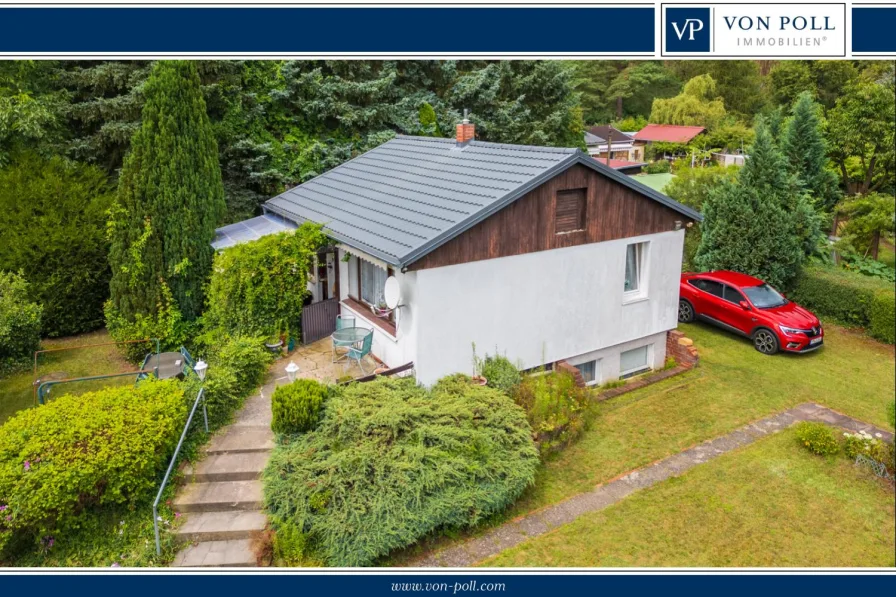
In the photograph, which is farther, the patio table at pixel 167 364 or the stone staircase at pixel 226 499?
the patio table at pixel 167 364

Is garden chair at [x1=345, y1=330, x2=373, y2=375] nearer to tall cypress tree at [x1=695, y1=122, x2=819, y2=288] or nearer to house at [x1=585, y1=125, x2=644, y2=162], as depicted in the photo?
tall cypress tree at [x1=695, y1=122, x2=819, y2=288]

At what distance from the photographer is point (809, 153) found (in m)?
16.5

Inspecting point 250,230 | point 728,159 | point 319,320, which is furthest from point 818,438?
point 728,159

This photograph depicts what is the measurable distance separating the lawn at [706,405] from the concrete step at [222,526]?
209 centimetres

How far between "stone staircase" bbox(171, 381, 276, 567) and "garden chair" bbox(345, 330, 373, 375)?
211cm

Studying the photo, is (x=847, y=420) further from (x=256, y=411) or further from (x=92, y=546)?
(x=92, y=546)

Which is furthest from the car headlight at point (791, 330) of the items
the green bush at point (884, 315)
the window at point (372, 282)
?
the window at point (372, 282)

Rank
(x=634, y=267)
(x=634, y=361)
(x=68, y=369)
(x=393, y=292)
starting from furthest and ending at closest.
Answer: (x=68, y=369) → (x=634, y=361) → (x=634, y=267) → (x=393, y=292)

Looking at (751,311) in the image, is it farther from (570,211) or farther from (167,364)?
(167,364)

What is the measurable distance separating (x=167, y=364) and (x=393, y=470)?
6733 millimetres

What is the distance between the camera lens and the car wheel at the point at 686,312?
17.0 meters

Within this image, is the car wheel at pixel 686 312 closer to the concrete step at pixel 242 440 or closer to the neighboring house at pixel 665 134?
the concrete step at pixel 242 440

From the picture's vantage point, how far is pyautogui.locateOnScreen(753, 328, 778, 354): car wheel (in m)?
14.3

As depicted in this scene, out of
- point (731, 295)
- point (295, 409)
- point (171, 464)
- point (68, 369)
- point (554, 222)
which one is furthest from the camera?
point (731, 295)
